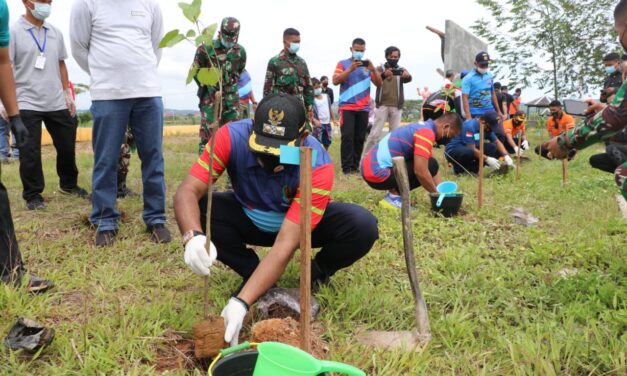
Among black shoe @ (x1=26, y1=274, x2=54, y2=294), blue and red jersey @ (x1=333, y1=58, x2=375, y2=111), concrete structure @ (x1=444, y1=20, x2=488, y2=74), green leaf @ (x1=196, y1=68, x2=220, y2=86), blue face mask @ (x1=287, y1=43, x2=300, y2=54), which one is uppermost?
concrete structure @ (x1=444, y1=20, x2=488, y2=74)

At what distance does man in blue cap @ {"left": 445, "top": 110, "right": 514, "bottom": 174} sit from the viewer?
245 inches

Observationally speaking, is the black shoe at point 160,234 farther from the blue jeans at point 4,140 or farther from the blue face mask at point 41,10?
the blue jeans at point 4,140

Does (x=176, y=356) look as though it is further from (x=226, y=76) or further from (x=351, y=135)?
(x=351, y=135)

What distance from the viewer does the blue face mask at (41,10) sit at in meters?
3.48

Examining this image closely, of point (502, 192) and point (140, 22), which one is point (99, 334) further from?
point (502, 192)

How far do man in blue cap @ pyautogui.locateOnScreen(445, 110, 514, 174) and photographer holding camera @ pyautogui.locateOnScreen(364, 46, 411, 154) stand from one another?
0.94m

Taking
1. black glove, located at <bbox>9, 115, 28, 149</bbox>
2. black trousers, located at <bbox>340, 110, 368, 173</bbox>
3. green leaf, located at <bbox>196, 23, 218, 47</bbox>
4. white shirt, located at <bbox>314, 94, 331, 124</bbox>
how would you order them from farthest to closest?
1. white shirt, located at <bbox>314, 94, 331, 124</bbox>
2. black trousers, located at <bbox>340, 110, 368, 173</bbox>
3. black glove, located at <bbox>9, 115, 28, 149</bbox>
4. green leaf, located at <bbox>196, 23, 218, 47</bbox>

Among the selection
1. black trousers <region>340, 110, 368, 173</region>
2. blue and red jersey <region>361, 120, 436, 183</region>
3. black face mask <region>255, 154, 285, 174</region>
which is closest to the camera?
black face mask <region>255, 154, 285, 174</region>

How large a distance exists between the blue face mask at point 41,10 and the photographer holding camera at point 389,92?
4018 millimetres

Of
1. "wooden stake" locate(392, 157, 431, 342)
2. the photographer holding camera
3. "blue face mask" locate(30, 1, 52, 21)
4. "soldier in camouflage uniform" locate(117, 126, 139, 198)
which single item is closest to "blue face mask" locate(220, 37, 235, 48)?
"soldier in camouflage uniform" locate(117, 126, 139, 198)

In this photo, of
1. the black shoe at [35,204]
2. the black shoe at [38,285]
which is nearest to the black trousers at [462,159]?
the black shoe at [35,204]

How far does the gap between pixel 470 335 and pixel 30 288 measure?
1.97 m

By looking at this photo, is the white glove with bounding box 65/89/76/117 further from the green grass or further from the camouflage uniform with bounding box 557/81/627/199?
the camouflage uniform with bounding box 557/81/627/199

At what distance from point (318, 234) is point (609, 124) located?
1.52 m
